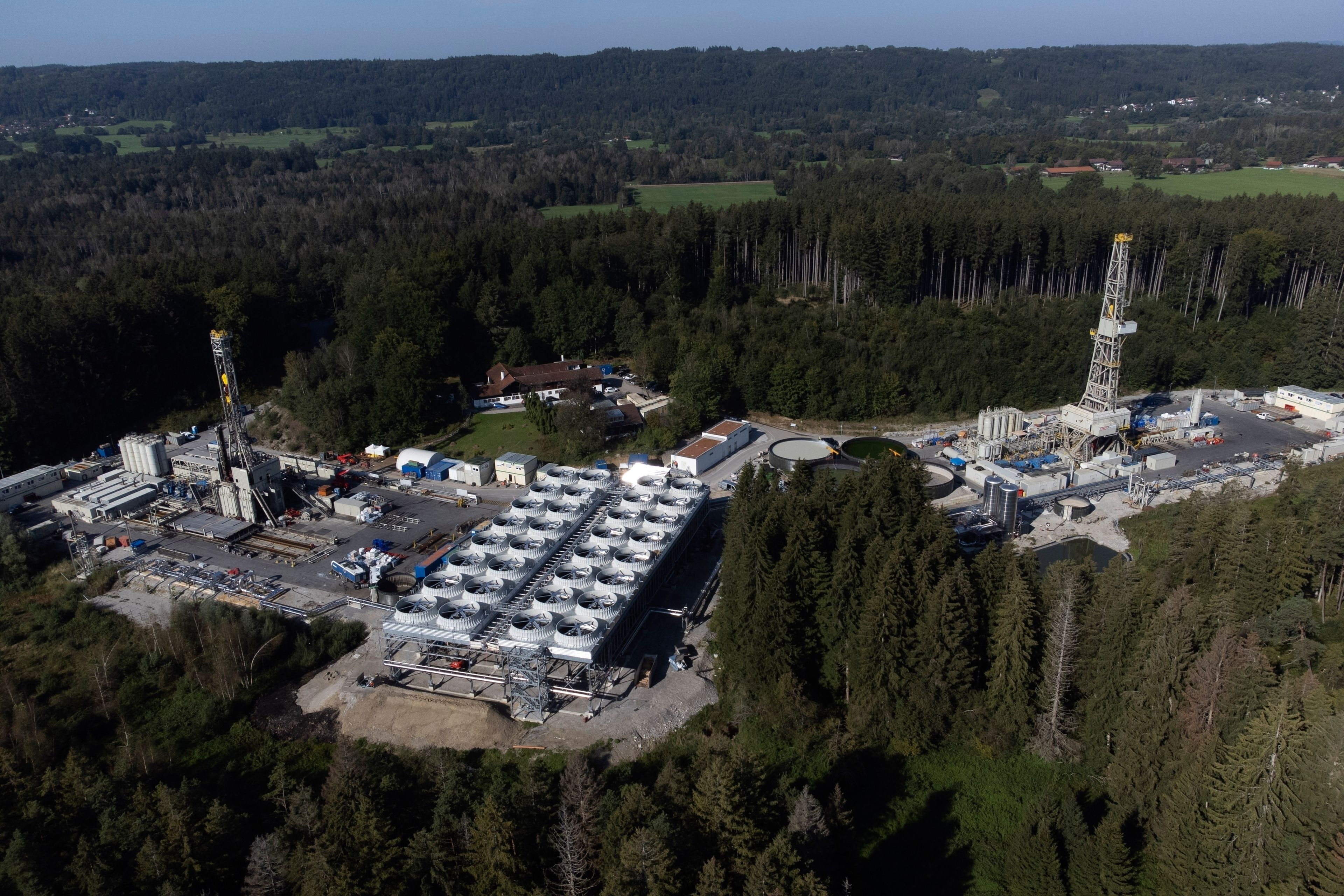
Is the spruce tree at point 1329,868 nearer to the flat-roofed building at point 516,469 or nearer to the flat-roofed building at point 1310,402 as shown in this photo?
the flat-roofed building at point 516,469

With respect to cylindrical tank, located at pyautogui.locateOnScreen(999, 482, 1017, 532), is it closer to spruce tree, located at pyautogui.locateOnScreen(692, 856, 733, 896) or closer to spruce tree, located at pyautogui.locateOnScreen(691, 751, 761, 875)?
spruce tree, located at pyautogui.locateOnScreen(691, 751, 761, 875)

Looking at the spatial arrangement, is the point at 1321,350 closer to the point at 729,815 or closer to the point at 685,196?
the point at 729,815

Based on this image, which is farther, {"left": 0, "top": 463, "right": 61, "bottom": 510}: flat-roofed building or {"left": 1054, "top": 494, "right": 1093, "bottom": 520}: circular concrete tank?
{"left": 0, "top": 463, "right": 61, "bottom": 510}: flat-roofed building

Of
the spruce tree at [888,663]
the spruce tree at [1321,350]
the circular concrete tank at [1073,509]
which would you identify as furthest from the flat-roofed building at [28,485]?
the spruce tree at [1321,350]

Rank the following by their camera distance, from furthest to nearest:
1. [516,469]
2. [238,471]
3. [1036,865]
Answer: [516,469], [238,471], [1036,865]

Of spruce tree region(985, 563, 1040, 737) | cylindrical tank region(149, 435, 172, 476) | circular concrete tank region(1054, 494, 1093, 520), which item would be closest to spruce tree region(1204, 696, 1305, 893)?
spruce tree region(985, 563, 1040, 737)

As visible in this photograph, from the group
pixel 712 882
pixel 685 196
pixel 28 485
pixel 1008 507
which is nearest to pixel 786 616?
pixel 712 882
